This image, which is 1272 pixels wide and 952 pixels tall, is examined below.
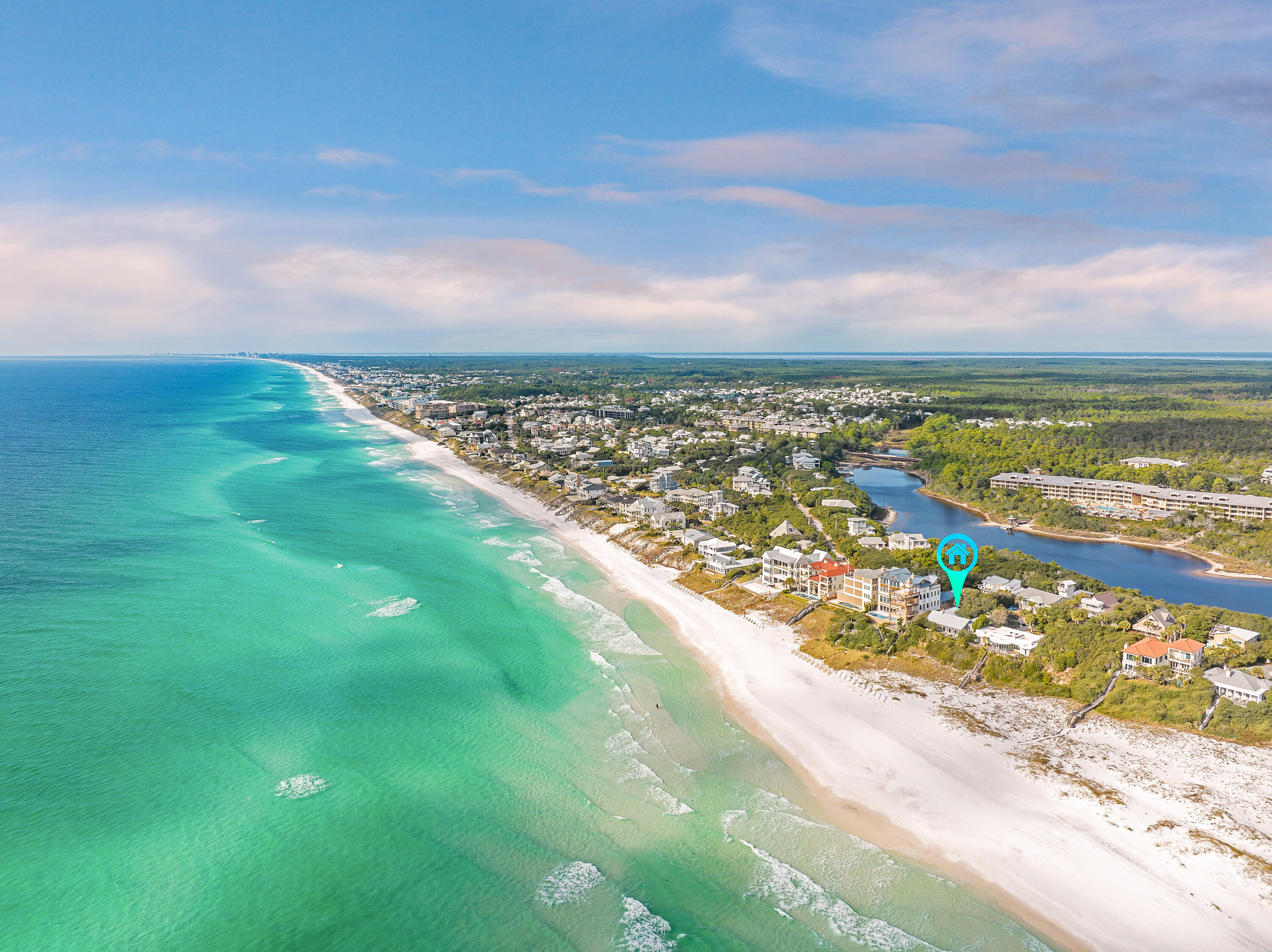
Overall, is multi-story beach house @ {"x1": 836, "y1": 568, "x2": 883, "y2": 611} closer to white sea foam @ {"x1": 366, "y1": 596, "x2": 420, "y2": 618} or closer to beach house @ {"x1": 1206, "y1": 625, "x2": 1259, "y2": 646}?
beach house @ {"x1": 1206, "y1": 625, "x2": 1259, "y2": 646}

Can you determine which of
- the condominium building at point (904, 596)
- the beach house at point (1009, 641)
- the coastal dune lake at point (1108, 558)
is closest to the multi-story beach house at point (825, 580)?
the condominium building at point (904, 596)

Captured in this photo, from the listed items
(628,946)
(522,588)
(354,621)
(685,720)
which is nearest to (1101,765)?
(685,720)

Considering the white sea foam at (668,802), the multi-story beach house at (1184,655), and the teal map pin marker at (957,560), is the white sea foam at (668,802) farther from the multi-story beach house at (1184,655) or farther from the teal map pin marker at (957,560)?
the multi-story beach house at (1184,655)

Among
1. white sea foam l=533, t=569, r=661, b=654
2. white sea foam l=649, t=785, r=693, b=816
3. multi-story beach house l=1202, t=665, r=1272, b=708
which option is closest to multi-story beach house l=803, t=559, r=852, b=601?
white sea foam l=533, t=569, r=661, b=654

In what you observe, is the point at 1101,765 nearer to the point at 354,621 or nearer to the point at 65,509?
the point at 354,621

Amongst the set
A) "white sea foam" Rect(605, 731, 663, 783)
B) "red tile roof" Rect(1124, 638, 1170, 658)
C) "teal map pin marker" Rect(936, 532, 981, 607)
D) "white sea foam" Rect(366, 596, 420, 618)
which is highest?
"teal map pin marker" Rect(936, 532, 981, 607)
